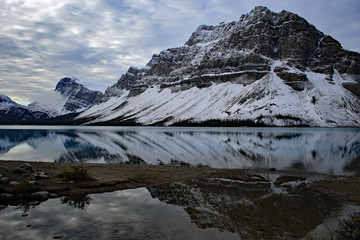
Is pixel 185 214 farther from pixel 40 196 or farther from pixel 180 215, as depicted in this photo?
pixel 40 196

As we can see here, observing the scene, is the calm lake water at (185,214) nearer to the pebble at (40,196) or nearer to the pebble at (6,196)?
the pebble at (40,196)

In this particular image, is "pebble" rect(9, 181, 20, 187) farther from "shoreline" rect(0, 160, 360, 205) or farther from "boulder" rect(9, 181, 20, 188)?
"shoreline" rect(0, 160, 360, 205)

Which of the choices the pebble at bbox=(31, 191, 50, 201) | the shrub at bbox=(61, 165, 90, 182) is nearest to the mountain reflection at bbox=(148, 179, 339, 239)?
the shrub at bbox=(61, 165, 90, 182)

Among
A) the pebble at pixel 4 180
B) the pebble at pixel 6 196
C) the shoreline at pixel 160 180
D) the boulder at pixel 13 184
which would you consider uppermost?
the pebble at pixel 4 180

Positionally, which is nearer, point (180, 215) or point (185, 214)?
point (180, 215)

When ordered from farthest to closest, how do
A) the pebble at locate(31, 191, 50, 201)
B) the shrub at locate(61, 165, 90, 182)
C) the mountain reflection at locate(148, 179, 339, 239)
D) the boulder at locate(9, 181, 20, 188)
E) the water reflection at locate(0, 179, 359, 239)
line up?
1. the shrub at locate(61, 165, 90, 182)
2. the boulder at locate(9, 181, 20, 188)
3. the pebble at locate(31, 191, 50, 201)
4. the mountain reflection at locate(148, 179, 339, 239)
5. the water reflection at locate(0, 179, 359, 239)

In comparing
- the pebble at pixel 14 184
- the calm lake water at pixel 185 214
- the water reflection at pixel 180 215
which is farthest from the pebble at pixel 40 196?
the pebble at pixel 14 184

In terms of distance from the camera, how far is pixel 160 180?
21.9m

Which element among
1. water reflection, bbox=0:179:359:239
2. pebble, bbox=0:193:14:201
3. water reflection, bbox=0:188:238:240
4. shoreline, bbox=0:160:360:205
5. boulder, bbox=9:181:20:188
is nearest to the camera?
water reflection, bbox=0:188:238:240

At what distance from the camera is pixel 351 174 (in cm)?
2575

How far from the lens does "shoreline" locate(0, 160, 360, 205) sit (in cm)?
1797

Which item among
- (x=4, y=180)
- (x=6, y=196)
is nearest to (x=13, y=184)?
(x=4, y=180)

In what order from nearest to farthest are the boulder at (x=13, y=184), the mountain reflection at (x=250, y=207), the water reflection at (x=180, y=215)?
the water reflection at (x=180, y=215) → the mountain reflection at (x=250, y=207) → the boulder at (x=13, y=184)

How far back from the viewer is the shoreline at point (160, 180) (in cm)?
1797
